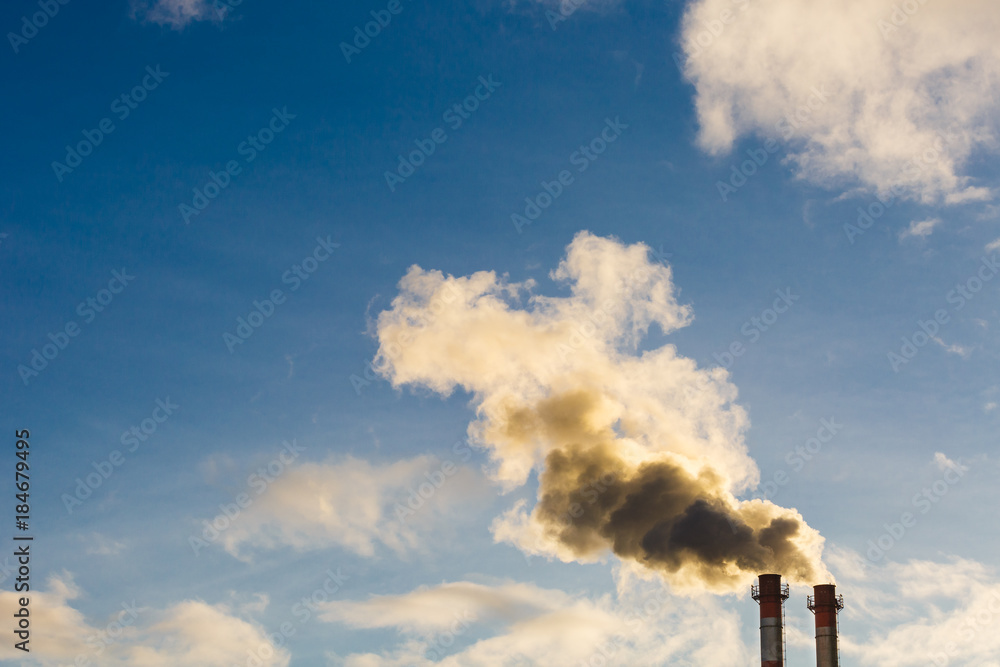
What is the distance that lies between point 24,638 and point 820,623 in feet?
136

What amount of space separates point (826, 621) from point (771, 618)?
3.43m

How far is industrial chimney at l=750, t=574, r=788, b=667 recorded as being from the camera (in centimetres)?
5278

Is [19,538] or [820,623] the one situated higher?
[820,623]

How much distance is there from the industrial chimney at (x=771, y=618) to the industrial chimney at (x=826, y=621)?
2.20 feet

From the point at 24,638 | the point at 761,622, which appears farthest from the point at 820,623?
the point at 24,638

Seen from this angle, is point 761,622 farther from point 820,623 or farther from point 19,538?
point 19,538

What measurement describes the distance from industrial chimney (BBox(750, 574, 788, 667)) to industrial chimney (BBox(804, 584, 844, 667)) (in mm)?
671

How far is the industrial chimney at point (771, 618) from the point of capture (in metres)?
52.8

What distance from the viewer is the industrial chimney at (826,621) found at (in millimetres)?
53438

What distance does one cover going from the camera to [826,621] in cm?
5441

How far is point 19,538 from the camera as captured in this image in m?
41.2

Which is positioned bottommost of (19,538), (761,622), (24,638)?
(24,638)

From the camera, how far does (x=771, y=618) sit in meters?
53.8

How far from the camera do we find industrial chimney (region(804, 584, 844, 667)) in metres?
53.4
